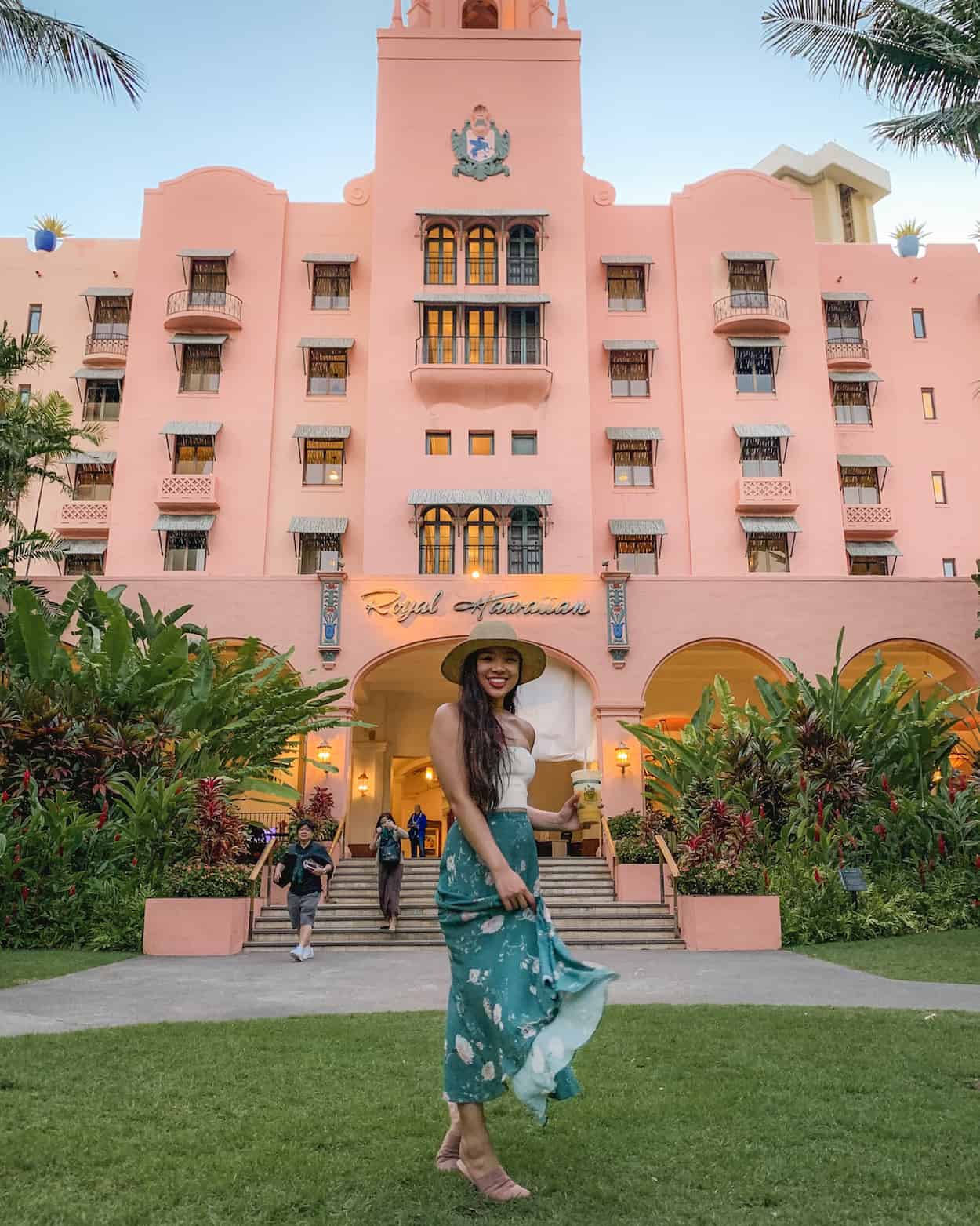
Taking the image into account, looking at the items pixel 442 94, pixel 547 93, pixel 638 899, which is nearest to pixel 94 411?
pixel 442 94

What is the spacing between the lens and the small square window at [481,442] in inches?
1064

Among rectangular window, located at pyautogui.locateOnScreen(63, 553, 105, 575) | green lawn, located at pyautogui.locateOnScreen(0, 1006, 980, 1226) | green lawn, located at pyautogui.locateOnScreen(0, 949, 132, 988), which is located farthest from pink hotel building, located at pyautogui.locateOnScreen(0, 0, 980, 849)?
green lawn, located at pyautogui.locateOnScreen(0, 1006, 980, 1226)

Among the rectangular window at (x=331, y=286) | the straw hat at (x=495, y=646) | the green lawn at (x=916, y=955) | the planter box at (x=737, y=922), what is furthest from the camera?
the rectangular window at (x=331, y=286)

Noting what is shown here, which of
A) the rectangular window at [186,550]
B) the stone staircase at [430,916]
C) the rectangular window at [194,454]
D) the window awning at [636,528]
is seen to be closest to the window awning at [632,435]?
the window awning at [636,528]

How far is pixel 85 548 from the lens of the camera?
91.8ft

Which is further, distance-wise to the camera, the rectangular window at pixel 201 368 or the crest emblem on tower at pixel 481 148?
the rectangular window at pixel 201 368

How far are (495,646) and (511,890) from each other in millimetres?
943

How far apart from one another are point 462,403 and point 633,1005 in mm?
20845

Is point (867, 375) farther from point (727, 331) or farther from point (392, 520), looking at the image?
point (392, 520)

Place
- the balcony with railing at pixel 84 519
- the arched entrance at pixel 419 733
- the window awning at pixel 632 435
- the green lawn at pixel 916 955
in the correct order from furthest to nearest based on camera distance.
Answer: the balcony with railing at pixel 84 519, the window awning at pixel 632 435, the arched entrance at pixel 419 733, the green lawn at pixel 916 955

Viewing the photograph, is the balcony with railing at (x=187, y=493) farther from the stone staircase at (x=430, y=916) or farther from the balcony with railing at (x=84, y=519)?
the stone staircase at (x=430, y=916)

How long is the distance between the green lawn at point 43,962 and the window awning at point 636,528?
17.5 metres

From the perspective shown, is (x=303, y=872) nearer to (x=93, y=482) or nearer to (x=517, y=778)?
(x=517, y=778)

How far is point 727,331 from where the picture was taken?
94.1 feet
